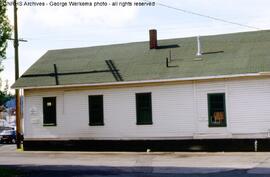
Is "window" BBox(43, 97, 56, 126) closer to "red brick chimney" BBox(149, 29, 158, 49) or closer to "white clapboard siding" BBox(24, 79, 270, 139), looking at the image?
"white clapboard siding" BBox(24, 79, 270, 139)

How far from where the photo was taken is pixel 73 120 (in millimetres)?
29969

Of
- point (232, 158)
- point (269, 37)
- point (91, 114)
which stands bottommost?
point (232, 158)

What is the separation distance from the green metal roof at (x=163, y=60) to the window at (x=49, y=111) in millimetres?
981

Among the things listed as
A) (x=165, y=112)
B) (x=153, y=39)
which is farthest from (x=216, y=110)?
(x=153, y=39)

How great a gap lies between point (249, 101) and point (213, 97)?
184 cm

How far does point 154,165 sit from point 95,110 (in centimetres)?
932

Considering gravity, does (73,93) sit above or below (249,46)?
below

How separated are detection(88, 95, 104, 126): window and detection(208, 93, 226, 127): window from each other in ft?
19.7

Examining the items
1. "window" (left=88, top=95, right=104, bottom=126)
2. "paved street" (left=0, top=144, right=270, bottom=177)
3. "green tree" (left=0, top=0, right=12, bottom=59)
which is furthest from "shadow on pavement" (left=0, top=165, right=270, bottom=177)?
"window" (left=88, top=95, right=104, bottom=126)

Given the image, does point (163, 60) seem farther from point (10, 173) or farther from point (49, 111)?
point (10, 173)

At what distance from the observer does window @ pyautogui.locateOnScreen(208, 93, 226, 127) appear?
26391 mm

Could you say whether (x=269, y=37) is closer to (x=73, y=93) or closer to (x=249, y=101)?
(x=249, y=101)

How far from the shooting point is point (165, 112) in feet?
90.4

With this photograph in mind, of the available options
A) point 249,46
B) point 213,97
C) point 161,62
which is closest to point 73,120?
point 161,62
